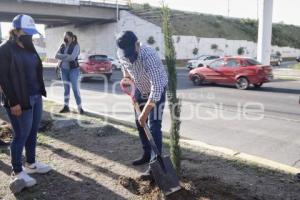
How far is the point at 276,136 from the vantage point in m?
7.34

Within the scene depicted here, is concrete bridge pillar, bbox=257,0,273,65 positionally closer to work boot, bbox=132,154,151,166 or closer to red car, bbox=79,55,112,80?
red car, bbox=79,55,112,80

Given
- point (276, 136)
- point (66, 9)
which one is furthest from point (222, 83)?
point (66, 9)

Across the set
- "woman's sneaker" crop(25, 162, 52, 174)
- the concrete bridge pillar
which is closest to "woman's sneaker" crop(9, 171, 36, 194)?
"woman's sneaker" crop(25, 162, 52, 174)

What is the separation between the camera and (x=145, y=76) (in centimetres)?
411

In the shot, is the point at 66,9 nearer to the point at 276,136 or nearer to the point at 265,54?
the point at 265,54

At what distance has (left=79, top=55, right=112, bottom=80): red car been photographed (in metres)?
19.7

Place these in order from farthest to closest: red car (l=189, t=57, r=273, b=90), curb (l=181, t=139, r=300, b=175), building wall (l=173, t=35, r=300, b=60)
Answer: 1. building wall (l=173, t=35, r=300, b=60)
2. red car (l=189, t=57, r=273, b=90)
3. curb (l=181, t=139, r=300, b=175)

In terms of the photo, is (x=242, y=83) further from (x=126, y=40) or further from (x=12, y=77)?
(x=12, y=77)

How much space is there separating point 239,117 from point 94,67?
39.2ft

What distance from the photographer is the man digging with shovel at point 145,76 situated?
372cm

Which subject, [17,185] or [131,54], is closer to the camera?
[131,54]

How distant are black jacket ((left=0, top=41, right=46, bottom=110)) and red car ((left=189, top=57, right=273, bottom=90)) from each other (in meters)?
13.9

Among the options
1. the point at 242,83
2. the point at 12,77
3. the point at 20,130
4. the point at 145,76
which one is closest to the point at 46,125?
the point at 20,130

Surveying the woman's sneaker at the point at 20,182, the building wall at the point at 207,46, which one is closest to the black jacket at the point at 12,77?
the woman's sneaker at the point at 20,182
